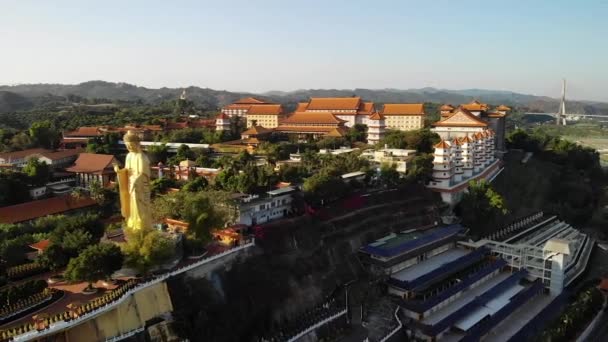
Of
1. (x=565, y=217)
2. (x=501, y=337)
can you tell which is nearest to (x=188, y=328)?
(x=501, y=337)

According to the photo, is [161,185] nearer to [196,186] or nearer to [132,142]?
[196,186]

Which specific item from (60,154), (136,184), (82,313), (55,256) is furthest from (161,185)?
(82,313)

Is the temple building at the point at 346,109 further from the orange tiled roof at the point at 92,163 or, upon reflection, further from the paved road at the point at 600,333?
the paved road at the point at 600,333

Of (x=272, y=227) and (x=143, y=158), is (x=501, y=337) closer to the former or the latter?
(x=272, y=227)

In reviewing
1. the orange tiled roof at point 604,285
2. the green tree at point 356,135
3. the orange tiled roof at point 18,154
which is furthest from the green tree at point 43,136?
the orange tiled roof at point 604,285

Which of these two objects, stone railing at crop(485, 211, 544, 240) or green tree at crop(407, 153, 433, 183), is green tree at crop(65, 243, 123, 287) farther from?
stone railing at crop(485, 211, 544, 240)

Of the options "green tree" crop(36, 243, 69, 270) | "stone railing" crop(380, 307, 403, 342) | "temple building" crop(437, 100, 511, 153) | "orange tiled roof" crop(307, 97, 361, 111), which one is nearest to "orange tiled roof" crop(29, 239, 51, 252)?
"green tree" crop(36, 243, 69, 270)
